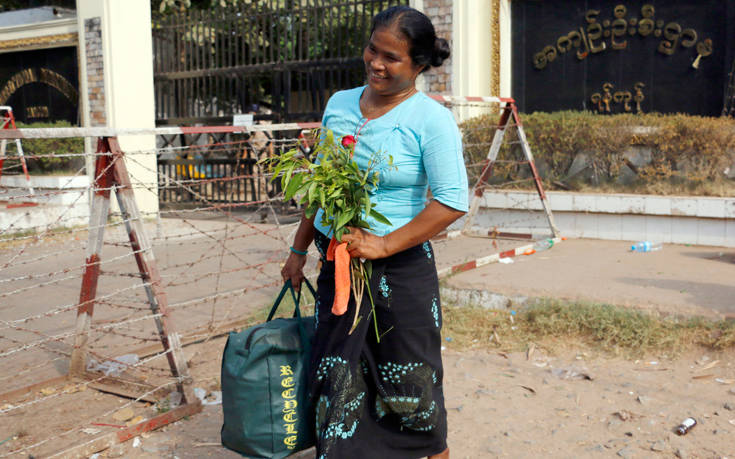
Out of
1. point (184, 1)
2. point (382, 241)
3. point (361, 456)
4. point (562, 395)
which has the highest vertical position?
point (184, 1)

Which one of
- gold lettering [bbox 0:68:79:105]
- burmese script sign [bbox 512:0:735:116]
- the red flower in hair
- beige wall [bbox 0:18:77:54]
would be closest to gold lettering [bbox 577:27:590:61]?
burmese script sign [bbox 512:0:735:116]

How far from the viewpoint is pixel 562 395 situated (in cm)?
409

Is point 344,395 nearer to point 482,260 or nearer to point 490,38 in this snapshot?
point 482,260

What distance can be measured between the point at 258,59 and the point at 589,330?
8.38 m

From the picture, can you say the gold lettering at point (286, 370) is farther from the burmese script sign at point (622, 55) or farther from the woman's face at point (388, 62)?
the burmese script sign at point (622, 55)

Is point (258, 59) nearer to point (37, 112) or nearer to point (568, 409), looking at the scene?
point (37, 112)

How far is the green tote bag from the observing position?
2588mm

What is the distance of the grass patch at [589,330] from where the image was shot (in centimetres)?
463

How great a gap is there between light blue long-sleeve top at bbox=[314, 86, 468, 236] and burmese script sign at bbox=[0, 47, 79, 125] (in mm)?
11952

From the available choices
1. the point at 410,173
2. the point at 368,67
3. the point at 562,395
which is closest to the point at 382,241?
the point at 410,173

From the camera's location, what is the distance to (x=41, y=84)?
45.2ft

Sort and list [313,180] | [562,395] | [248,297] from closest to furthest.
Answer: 1. [313,180]
2. [562,395]
3. [248,297]

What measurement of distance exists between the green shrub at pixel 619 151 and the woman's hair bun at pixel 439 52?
520cm

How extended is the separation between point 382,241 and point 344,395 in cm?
53
